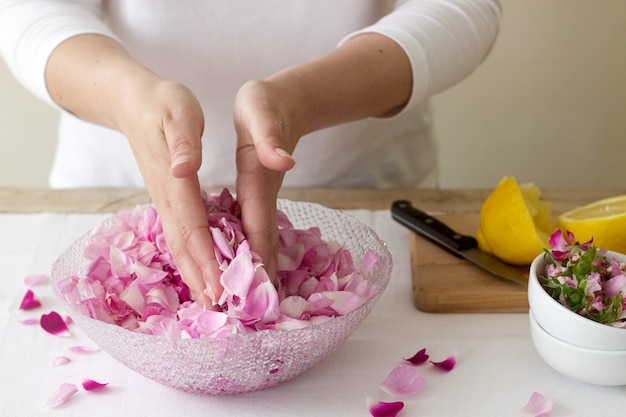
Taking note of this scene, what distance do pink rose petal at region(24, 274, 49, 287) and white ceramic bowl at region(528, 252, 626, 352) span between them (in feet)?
1.80

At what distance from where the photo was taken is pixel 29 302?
0.92 meters

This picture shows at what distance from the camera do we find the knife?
3.07 ft

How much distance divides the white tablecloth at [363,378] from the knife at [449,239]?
6cm

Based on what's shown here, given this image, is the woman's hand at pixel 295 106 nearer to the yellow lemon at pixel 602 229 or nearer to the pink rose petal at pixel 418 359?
the pink rose petal at pixel 418 359

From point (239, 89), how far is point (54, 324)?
1.19 feet

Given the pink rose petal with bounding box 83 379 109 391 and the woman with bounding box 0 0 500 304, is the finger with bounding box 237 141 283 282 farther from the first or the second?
the pink rose petal with bounding box 83 379 109 391

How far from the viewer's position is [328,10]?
1.22 metres

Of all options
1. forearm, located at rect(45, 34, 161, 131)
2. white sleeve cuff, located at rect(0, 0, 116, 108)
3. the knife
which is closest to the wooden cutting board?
the knife

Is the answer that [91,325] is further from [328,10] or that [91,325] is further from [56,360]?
[328,10]

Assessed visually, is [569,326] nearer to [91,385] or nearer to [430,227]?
[430,227]

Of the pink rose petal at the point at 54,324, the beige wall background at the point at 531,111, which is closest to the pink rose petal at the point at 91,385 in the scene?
the pink rose petal at the point at 54,324

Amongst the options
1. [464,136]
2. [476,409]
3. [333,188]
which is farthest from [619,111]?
[476,409]

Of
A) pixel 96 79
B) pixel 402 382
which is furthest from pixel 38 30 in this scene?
pixel 402 382

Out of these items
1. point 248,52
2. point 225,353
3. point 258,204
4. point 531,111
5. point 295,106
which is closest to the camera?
point 225,353
